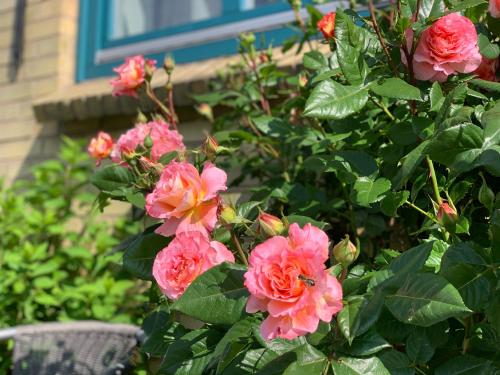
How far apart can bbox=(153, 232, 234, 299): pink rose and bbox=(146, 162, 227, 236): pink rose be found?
0.11ft

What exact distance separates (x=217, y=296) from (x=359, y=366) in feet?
0.70

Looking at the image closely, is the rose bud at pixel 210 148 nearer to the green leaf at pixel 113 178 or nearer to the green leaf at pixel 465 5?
the green leaf at pixel 113 178

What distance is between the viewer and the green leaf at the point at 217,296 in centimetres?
93

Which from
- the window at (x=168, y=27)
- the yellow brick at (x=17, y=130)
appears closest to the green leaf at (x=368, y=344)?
the window at (x=168, y=27)

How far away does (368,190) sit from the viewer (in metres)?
1.15

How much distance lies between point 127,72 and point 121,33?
6.66 feet

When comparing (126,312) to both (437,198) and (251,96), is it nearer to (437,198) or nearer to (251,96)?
(251,96)

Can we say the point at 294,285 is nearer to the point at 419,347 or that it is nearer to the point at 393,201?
the point at 419,347

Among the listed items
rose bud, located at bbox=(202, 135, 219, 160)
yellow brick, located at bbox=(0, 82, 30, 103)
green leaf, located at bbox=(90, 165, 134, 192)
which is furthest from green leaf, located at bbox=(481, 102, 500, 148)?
yellow brick, located at bbox=(0, 82, 30, 103)

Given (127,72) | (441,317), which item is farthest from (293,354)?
(127,72)

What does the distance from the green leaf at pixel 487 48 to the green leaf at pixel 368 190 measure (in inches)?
12.4

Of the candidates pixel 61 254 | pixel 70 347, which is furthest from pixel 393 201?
pixel 61 254

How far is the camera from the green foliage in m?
2.72

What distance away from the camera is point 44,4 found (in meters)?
3.62
